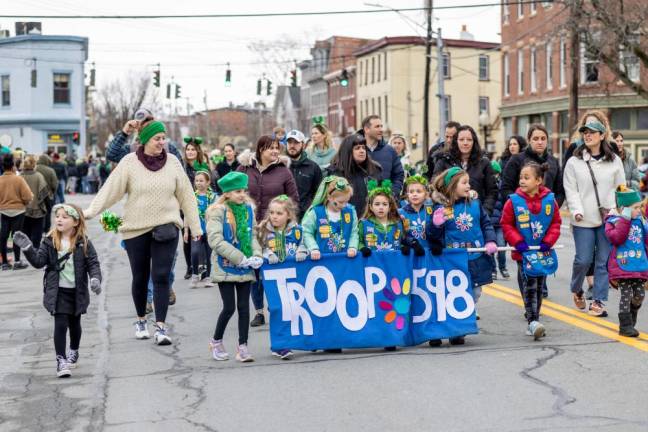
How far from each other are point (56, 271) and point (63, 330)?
45 cm

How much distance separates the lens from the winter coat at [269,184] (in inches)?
419

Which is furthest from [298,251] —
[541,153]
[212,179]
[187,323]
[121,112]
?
[121,112]

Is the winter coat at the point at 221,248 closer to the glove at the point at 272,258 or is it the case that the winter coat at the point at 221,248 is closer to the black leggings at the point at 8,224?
the glove at the point at 272,258

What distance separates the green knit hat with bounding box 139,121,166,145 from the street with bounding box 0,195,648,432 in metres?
1.83

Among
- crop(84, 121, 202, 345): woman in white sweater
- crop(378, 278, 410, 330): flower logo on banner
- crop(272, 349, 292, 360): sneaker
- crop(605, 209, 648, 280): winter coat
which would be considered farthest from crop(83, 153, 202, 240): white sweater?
crop(605, 209, 648, 280): winter coat

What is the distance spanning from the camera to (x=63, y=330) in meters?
8.24

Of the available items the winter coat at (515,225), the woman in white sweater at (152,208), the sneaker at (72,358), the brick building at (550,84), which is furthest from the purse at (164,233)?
the brick building at (550,84)

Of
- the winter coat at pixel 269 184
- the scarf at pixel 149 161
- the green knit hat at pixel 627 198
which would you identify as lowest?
the green knit hat at pixel 627 198

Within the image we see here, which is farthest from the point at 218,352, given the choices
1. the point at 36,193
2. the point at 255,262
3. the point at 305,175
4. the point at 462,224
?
the point at 36,193

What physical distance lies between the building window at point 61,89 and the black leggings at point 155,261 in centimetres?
5551

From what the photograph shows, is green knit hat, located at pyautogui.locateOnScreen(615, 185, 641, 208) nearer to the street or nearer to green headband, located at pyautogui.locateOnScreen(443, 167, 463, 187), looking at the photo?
the street

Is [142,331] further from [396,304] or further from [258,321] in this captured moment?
[396,304]

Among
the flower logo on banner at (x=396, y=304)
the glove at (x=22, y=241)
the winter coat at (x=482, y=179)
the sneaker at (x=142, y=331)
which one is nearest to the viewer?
the glove at (x=22, y=241)

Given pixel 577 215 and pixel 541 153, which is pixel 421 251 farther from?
pixel 541 153
